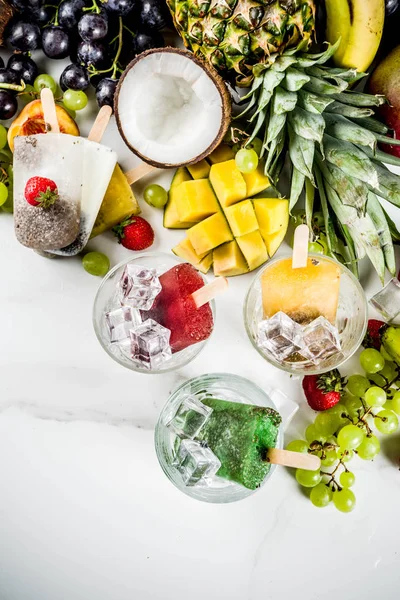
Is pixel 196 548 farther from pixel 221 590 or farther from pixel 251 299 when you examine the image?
pixel 251 299

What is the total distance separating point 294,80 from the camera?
3.67 feet

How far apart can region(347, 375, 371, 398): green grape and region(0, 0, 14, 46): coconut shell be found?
116 cm

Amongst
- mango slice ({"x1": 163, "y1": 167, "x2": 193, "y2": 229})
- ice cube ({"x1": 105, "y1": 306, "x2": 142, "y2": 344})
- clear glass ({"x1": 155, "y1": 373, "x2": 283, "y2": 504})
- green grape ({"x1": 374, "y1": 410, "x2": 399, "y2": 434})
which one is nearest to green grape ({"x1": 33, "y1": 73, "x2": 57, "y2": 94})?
mango slice ({"x1": 163, "y1": 167, "x2": 193, "y2": 229})

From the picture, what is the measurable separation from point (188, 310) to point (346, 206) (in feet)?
1.30

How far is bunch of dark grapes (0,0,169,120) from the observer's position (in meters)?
1.31

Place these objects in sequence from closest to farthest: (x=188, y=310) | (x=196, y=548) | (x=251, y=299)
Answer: (x=188, y=310) < (x=251, y=299) < (x=196, y=548)

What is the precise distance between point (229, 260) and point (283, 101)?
14.9 inches

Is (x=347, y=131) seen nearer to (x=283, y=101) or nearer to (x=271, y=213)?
(x=283, y=101)

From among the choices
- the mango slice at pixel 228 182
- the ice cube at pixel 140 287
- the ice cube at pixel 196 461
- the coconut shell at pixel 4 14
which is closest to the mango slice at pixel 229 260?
the mango slice at pixel 228 182

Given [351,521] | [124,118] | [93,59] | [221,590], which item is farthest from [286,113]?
[221,590]

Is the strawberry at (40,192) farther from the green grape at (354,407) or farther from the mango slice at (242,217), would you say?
the green grape at (354,407)

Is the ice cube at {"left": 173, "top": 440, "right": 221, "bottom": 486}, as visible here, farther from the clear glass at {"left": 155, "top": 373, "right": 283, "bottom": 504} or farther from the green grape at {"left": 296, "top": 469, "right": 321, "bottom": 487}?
the green grape at {"left": 296, "top": 469, "right": 321, "bottom": 487}

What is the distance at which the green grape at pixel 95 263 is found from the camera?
135cm

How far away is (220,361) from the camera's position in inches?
55.7
